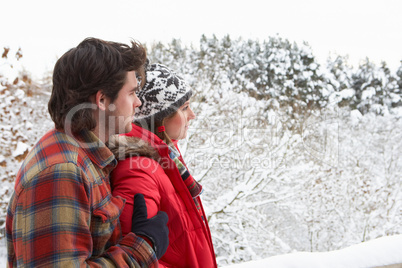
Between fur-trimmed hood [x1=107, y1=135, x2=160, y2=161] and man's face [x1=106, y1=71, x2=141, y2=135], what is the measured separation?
0.14 meters

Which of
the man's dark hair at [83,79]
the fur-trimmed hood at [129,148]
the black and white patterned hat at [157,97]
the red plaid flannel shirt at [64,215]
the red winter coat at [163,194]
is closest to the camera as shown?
the red plaid flannel shirt at [64,215]

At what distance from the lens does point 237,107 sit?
25.1 feet

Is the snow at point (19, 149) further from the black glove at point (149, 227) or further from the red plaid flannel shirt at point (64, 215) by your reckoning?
the black glove at point (149, 227)

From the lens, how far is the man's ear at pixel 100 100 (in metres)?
1.00

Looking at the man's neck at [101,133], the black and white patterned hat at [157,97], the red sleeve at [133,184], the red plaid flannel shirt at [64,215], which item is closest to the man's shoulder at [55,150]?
the red plaid flannel shirt at [64,215]

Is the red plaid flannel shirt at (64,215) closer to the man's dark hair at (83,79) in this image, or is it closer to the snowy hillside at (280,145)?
the man's dark hair at (83,79)

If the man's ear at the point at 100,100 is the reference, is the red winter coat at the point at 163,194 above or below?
below

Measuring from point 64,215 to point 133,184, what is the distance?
30cm

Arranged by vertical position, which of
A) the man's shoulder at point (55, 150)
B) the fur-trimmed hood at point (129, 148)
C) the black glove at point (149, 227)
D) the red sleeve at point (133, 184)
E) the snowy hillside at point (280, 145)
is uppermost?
the man's shoulder at point (55, 150)

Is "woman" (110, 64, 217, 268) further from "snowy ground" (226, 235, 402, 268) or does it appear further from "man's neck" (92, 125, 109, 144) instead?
"snowy ground" (226, 235, 402, 268)

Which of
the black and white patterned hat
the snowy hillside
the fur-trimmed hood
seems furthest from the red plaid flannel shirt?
the snowy hillside

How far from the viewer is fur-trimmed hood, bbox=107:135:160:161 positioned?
1.21 m

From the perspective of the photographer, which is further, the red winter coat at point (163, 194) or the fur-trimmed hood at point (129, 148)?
the fur-trimmed hood at point (129, 148)

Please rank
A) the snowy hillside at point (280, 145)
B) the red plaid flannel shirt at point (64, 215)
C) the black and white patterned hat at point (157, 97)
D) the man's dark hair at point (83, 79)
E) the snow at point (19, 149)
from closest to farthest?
the red plaid flannel shirt at point (64, 215)
the man's dark hair at point (83, 79)
the black and white patterned hat at point (157, 97)
the snow at point (19, 149)
the snowy hillside at point (280, 145)
